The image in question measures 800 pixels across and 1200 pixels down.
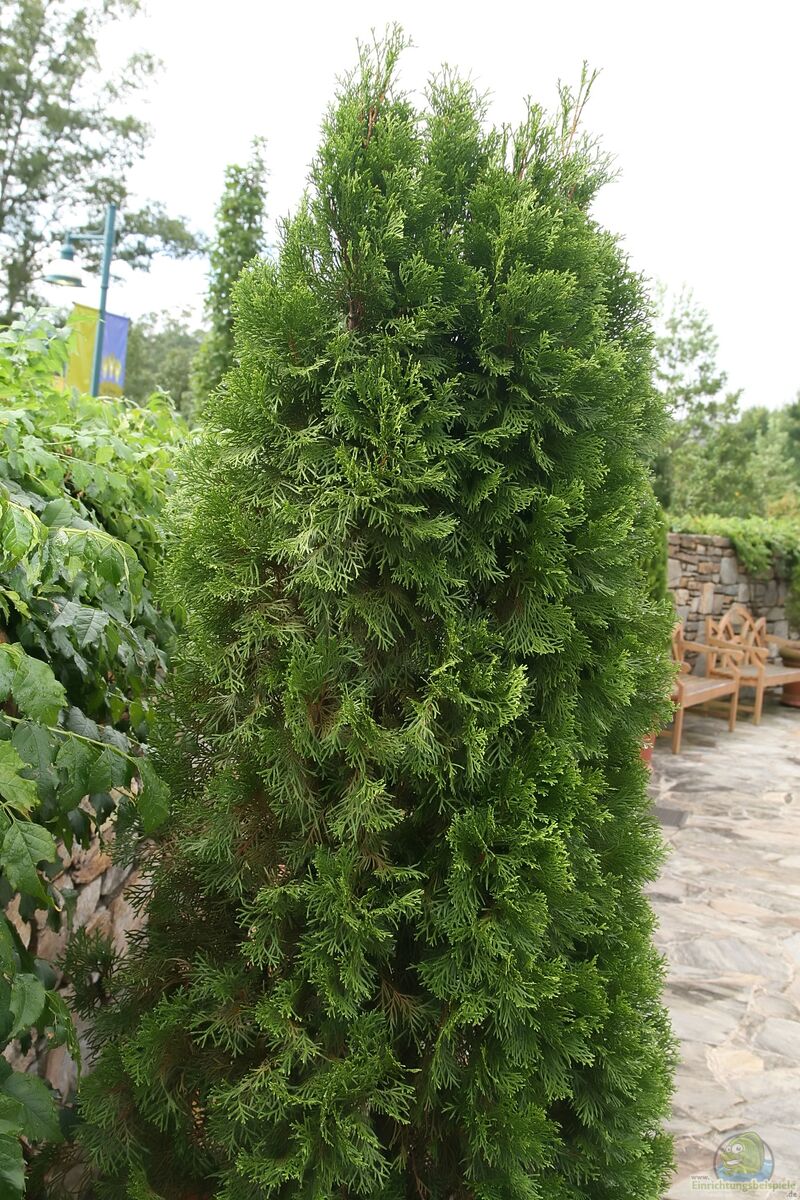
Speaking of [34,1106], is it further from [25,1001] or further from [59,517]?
[59,517]

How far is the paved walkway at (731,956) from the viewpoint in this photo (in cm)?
249

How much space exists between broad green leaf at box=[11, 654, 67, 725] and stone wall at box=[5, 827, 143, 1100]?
0.56 meters

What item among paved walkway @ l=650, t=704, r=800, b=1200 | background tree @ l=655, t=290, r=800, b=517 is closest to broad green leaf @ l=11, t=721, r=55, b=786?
paved walkway @ l=650, t=704, r=800, b=1200

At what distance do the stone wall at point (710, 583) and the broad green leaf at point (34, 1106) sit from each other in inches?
325

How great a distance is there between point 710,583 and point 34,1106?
9642 millimetres

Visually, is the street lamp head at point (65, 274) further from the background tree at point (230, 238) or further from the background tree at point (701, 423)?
the background tree at point (701, 423)

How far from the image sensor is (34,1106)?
1.19m

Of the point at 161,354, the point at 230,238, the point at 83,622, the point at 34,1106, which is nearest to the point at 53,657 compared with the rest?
the point at 83,622

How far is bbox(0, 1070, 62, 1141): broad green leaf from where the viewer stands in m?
1.18

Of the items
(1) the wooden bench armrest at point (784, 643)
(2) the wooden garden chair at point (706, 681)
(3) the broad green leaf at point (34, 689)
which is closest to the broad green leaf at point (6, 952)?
(3) the broad green leaf at point (34, 689)

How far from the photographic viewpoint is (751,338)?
763 inches

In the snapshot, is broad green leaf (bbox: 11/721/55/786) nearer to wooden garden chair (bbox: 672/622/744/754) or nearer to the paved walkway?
the paved walkway

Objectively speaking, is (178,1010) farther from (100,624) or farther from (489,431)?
(489,431)

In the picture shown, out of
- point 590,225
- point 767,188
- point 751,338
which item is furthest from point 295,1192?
point 751,338
